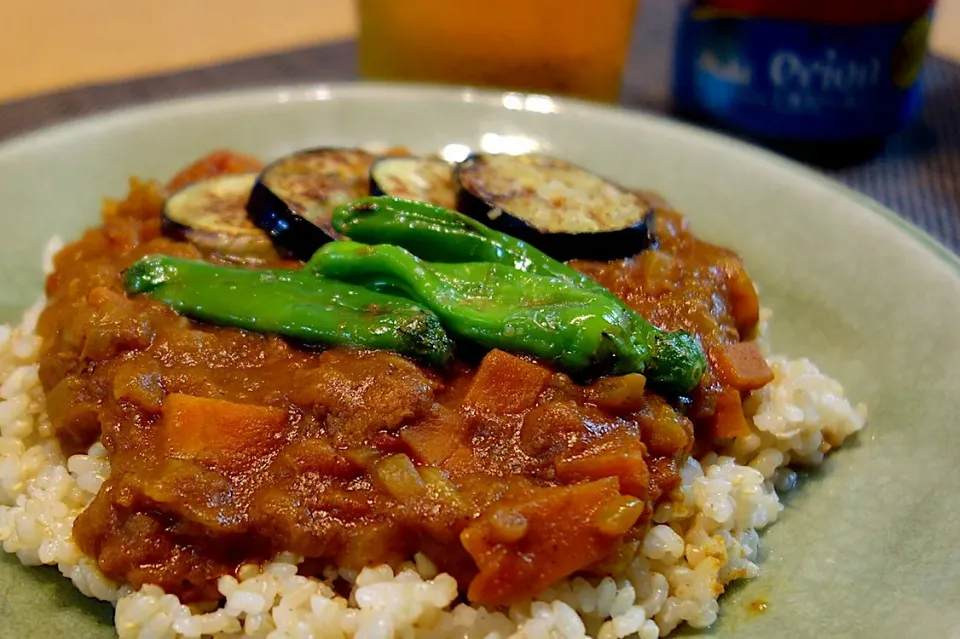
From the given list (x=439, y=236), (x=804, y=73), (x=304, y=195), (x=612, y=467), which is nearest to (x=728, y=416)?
(x=612, y=467)

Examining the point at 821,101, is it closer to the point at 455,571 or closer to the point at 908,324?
the point at 908,324

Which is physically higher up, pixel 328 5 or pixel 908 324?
pixel 908 324

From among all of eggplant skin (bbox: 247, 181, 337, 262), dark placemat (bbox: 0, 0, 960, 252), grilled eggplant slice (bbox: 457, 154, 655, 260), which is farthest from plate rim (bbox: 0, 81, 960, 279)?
eggplant skin (bbox: 247, 181, 337, 262)

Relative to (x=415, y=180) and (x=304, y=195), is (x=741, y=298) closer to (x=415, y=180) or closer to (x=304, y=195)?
(x=415, y=180)

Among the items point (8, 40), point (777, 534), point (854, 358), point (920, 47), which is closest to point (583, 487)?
point (777, 534)

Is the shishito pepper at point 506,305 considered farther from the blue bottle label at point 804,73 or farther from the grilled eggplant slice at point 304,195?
the blue bottle label at point 804,73

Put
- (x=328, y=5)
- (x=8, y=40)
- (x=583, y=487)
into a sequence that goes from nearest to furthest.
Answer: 1. (x=583, y=487)
2. (x=8, y=40)
3. (x=328, y=5)

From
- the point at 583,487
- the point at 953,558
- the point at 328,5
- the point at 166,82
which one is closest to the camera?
the point at 583,487
